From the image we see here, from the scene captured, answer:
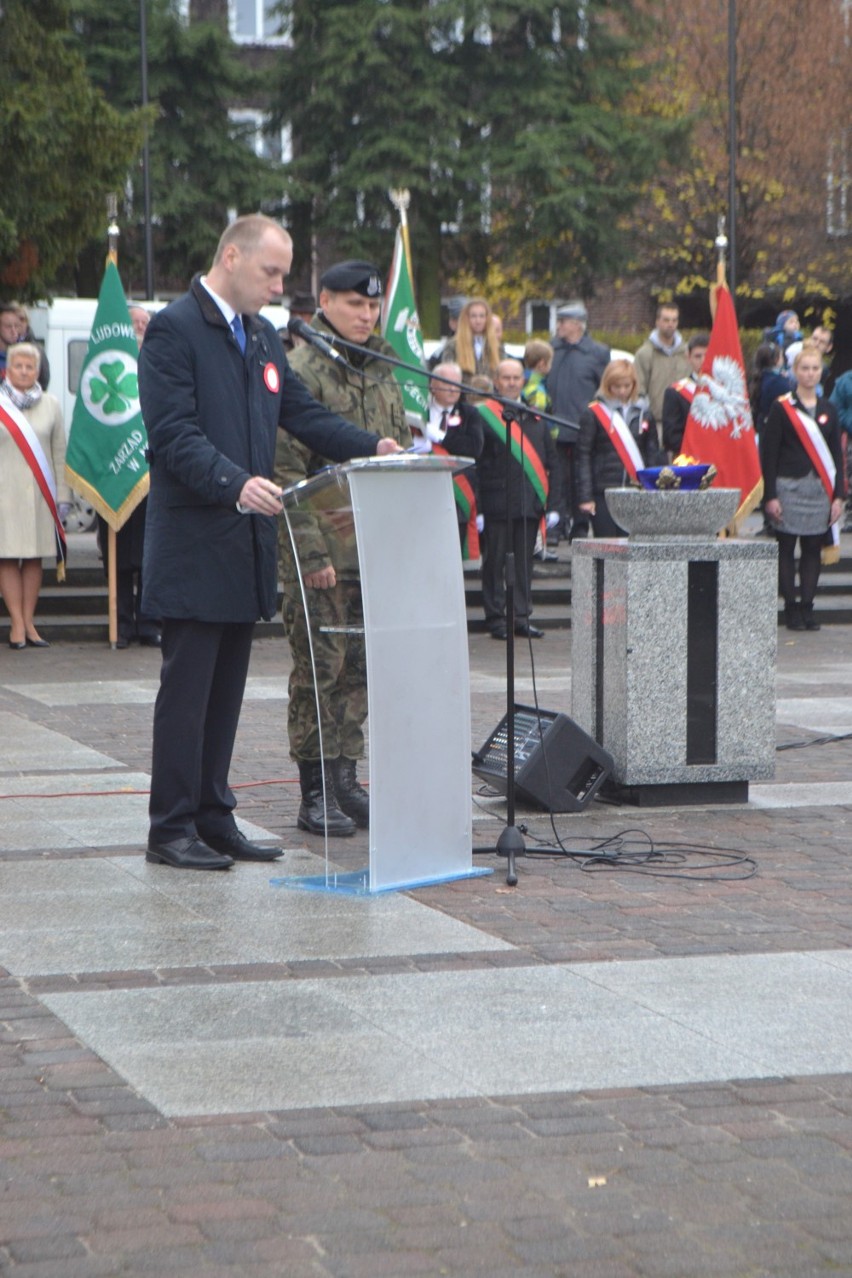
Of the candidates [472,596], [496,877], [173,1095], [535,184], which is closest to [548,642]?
[472,596]

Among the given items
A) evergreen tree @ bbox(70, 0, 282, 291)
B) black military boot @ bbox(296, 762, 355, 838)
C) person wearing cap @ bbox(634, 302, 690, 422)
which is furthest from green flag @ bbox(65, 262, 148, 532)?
evergreen tree @ bbox(70, 0, 282, 291)

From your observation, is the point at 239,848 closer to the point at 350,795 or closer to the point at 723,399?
the point at 350,795

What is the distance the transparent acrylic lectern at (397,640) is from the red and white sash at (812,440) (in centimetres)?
1045

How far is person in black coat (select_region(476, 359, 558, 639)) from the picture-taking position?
15281 mm

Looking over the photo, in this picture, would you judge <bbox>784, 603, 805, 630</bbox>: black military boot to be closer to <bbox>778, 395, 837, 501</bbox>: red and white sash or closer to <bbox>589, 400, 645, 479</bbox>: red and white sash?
<bbox>778, 395, 837, 501</bbox>: red and white sash

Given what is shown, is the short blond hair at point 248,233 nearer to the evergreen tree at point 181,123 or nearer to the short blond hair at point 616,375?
the short blond hair at point 616,375

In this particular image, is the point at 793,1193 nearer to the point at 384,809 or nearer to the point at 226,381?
Answer: the point at 384,809

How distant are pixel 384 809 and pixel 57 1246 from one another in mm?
3049

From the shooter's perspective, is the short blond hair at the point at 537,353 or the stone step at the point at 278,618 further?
the short blond hair at the point at 537,353

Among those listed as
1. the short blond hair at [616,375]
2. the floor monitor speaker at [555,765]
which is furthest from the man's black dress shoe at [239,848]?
the short blond hair at [616,375]

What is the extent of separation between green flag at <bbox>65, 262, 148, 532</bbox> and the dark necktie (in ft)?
28.4

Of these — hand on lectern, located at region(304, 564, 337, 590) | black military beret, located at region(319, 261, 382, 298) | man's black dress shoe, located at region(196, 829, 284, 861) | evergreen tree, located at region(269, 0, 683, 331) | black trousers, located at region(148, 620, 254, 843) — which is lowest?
man's black dress shoe, located at region(196, 829, 284, 861)

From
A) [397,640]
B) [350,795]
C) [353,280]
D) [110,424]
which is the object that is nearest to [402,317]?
[110,424]

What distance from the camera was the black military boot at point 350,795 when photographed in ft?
24.4
